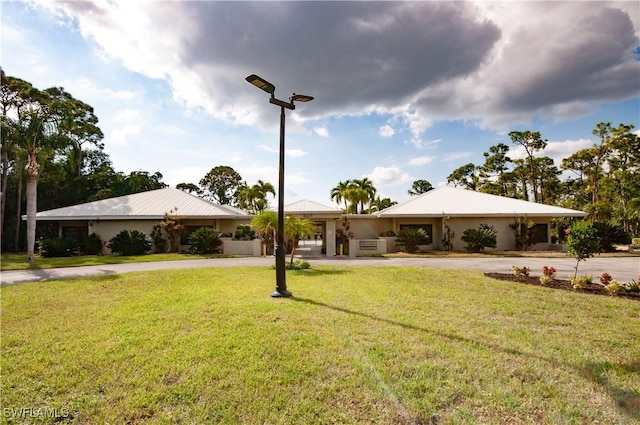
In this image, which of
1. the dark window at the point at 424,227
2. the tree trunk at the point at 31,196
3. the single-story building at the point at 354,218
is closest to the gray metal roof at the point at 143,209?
the single-story building at the point at 354,218

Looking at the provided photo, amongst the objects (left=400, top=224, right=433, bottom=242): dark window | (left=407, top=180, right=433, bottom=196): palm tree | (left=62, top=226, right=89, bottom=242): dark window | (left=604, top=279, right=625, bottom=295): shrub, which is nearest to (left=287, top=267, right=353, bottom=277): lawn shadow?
(left=604, top=279, right=625, bottom=295): shrub

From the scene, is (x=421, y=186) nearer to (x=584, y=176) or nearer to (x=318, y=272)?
(x=584, y=176)

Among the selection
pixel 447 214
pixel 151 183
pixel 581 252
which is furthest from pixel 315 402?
pixel 151 183

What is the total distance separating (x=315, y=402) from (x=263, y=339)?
1.77m

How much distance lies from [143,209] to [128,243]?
3488mm

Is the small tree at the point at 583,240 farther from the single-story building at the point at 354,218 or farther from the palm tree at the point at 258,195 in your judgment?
the palm tree at the point at 258,195

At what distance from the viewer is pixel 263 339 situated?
16.0 ft

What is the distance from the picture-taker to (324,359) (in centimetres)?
423

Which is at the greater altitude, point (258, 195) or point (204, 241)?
point (258, 195)

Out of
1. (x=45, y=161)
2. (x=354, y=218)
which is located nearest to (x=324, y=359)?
(x=354, y=218)

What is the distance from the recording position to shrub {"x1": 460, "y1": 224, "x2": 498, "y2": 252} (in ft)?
72.4

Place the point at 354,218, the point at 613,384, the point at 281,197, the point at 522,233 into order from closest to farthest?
the point at 613,384 → the point at 281,197 → the point at 522,233 → the point at 354,218

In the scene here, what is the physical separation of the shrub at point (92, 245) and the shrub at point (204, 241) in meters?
6.58

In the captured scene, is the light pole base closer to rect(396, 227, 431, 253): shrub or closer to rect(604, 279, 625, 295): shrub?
rect(604, 279, 625, 295): shrub
